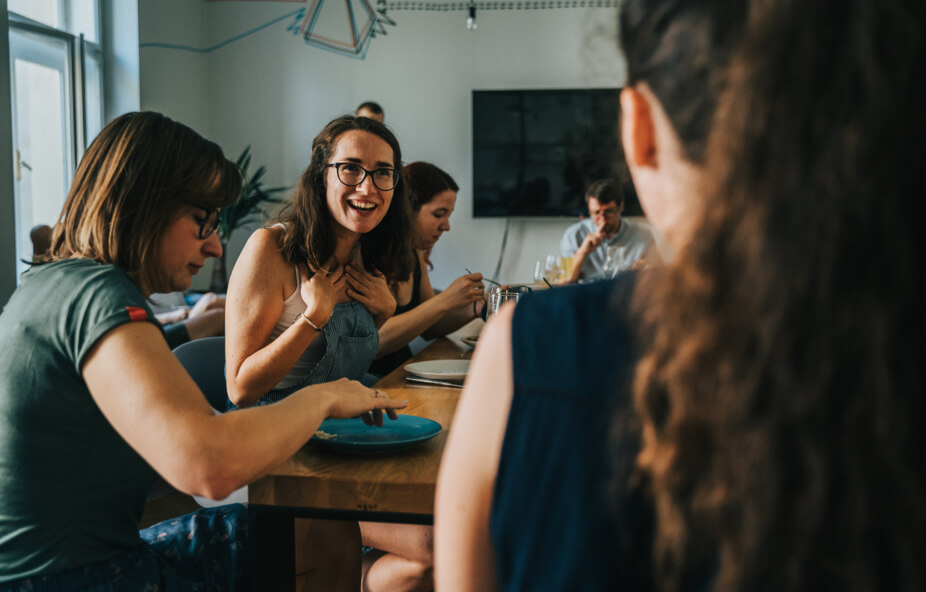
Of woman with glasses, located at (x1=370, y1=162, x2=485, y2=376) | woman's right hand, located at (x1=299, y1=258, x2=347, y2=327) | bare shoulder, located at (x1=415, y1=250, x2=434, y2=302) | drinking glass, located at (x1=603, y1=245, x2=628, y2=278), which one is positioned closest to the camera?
woman's right hand, located at (x1=299, y1=258, x2=347, y2=327)

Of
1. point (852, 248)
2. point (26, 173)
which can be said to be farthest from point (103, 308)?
point (26, 173)

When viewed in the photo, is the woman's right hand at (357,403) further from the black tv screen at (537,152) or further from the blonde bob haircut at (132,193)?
the black tv screen at (537,152)

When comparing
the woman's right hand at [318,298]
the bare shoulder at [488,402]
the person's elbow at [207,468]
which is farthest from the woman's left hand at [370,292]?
the bare shoulder at [488,402]

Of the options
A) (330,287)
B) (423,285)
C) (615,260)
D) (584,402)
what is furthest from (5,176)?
(584,402)

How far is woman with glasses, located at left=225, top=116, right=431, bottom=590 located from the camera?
5.17ft

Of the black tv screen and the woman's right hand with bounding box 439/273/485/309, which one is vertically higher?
the black tv screen

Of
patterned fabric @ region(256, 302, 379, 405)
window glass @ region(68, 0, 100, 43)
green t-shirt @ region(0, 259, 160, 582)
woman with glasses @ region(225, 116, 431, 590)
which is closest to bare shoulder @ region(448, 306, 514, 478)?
green t-shirt @ region(0, 259, 160, 582)

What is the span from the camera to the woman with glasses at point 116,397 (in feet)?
2.98

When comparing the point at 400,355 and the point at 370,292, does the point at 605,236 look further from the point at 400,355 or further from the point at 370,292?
the point at 370,292

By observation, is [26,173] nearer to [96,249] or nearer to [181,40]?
[181,40]

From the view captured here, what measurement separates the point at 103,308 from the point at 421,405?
712 millimetres

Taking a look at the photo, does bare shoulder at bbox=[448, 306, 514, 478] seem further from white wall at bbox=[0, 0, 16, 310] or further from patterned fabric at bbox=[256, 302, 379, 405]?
white wall at bbox=[0, 0, 16, 310]

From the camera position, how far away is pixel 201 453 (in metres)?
0.89

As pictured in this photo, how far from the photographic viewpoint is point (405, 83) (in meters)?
5.30
